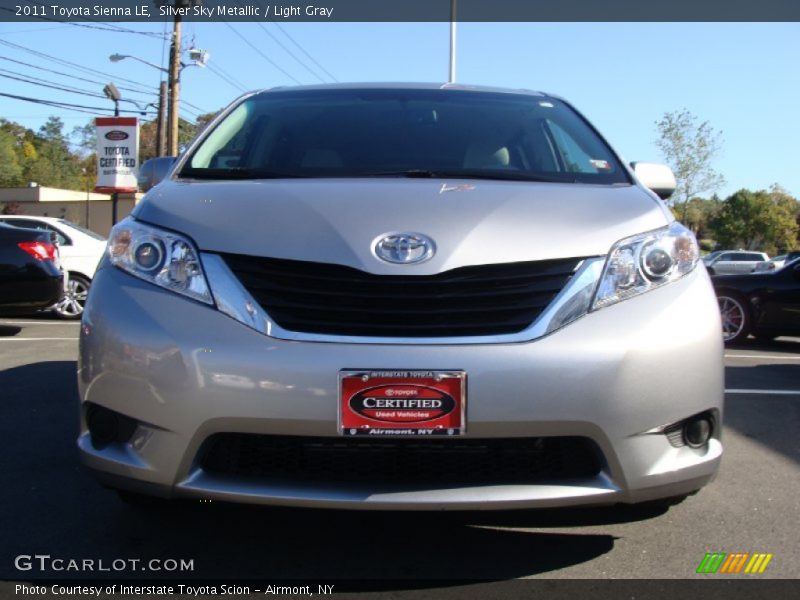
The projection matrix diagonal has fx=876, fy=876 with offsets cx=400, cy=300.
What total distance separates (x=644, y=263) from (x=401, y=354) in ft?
2.84

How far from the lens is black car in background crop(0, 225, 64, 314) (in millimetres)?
9336

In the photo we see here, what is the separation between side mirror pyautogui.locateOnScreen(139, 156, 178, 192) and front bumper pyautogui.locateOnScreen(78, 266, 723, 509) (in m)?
1.27

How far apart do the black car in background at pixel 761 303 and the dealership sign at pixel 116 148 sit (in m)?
18.5

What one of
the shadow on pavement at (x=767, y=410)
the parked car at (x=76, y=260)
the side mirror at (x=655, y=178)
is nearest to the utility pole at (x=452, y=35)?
the parked car at (x=76, y=260)

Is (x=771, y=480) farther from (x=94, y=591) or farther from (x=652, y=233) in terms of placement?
(x=94, y=591)

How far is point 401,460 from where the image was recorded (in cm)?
256

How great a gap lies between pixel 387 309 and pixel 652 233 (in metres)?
0.94

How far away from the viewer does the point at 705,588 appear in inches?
109

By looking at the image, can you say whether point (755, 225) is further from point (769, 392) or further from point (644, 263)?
point (644, 263)

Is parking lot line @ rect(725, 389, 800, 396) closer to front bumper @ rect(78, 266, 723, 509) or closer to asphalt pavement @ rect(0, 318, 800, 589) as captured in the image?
asphalt pavement @ rect(0, 318, 800, 589)

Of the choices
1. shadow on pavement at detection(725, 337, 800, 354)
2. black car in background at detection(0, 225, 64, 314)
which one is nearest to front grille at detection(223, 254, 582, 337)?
black car in background at detection(0, 225, 64, 314)

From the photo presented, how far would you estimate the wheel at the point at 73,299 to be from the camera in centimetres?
1178

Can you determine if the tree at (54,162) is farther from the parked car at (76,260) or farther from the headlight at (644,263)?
the headlight at (644,263)

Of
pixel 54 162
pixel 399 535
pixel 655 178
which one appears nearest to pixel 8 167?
pixel 54 162
